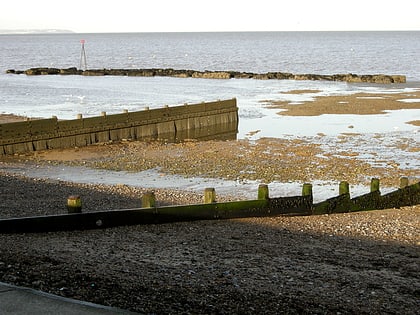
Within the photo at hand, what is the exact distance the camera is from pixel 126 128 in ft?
95.3

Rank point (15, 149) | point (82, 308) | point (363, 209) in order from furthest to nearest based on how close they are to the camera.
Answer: point (15, 149), point (363, 209), point (82, 308)

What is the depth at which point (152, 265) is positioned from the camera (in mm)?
10102

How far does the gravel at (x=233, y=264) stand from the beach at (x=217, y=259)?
0.7 inches

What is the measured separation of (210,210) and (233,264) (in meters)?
3.04

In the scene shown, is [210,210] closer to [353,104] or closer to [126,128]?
[126,128]

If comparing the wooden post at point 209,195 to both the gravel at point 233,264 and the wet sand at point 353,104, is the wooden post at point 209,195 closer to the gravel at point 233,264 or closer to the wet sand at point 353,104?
the gravel at point 233,264

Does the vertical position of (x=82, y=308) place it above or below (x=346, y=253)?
above

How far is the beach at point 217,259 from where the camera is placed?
8.18 m

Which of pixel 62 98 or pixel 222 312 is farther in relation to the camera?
pixel 62 98

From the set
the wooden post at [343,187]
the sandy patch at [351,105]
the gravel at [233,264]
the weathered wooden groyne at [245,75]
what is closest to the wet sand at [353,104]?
the sandy patch at [351,105]

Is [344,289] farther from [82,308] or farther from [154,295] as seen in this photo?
[82,308]

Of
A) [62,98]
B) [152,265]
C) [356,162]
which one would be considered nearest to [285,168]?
[356,162]

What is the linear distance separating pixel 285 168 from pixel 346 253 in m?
10.3

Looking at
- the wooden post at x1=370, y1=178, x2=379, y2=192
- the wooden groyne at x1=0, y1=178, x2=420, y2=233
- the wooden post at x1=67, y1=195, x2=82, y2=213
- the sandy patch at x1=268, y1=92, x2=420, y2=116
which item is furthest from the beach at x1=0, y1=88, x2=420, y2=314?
the sandy patch at x1=268, y1=92, x2=420, y2=116
